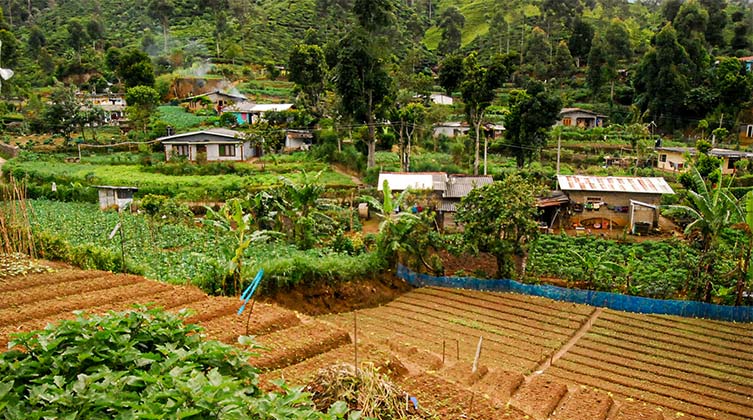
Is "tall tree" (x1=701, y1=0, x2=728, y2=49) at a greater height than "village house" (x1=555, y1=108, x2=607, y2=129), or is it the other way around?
"tall tree" (x1=701, y1=0, x2=728, y2=49)

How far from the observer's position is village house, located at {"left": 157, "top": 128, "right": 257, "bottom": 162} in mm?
31484

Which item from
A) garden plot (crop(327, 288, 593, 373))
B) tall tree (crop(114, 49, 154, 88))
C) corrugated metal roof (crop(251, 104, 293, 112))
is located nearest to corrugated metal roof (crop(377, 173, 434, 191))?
garden plot (crop(327, 288, 593, 373))

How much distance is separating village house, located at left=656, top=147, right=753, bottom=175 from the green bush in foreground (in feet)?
87.6

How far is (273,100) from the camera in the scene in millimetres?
45594

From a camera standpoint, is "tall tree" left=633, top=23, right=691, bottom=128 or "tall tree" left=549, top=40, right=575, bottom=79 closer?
"tall tree" left=633, top=23, right=691, bottom=128

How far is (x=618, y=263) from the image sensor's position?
1625 centimetres

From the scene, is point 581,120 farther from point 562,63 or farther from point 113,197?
point 113,197

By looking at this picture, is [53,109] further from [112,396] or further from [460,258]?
[112,396]

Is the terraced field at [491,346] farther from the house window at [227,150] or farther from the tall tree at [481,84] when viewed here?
the house window at [227,150]

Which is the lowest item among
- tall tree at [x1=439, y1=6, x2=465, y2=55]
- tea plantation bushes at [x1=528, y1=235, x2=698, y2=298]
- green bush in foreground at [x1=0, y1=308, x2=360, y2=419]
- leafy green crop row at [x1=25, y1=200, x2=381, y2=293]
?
tea plantation bushes at [x1=528, y1=235, x2=698, y2=298]

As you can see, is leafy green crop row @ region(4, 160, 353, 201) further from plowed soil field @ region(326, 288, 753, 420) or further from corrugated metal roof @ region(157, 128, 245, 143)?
plowed soil field @ region(326, 288, 753, 420)

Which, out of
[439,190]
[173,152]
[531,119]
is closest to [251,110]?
[173,152]

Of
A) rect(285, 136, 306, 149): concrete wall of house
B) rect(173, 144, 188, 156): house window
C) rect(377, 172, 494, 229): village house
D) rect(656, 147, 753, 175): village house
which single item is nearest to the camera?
rect(377, 172, 494, 229): village house

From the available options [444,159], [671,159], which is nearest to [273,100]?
[444,159]
